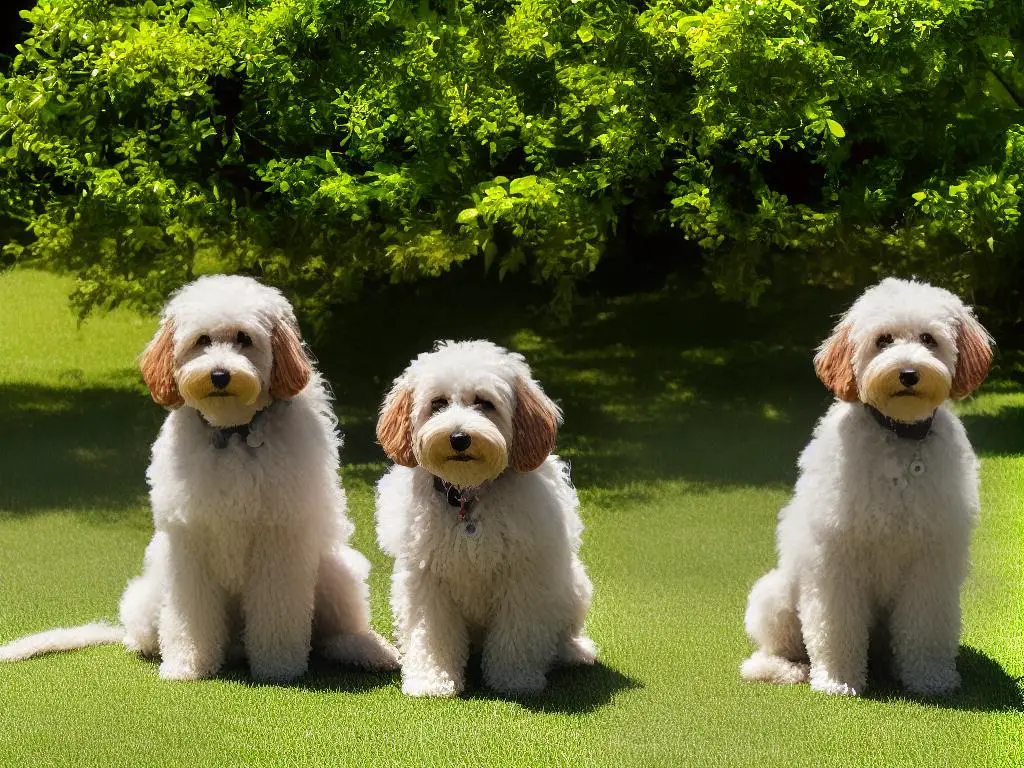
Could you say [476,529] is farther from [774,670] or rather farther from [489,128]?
[489,128]

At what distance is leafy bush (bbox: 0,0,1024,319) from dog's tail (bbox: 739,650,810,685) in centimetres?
469

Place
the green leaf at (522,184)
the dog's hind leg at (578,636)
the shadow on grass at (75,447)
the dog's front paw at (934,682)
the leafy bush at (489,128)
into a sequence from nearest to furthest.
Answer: the dog's front paw at (934,682) → the dog's hind leg at (578,636) → the shadow on grass at (75,447) → the green leaf at (522,184) → the leafy bush at (489,128)

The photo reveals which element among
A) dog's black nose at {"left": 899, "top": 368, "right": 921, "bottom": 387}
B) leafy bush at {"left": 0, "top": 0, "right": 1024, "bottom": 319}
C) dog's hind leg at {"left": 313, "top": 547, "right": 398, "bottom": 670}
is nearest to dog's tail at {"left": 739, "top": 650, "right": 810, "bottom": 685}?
dog's black nose at {"left": 899, "top": 368, "right": 921, "bottom": 387}

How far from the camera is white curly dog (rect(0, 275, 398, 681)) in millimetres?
5277

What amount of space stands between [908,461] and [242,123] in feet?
23.3

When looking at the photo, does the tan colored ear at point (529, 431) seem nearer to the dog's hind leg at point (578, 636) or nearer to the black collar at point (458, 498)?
the black collar at point (458, 498)

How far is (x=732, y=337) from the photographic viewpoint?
13.2 m

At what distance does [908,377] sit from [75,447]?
720cm

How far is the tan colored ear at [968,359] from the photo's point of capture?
5090 mm

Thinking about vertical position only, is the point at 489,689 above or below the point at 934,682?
below

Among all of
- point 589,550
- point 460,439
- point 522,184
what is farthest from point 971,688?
point 522,184

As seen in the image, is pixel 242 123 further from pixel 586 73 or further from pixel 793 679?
pixel 793 679

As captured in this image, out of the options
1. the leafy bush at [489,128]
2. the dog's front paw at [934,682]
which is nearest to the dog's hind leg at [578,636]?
Result: the dog's front paw at [934,682]

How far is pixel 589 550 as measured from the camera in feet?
25.6
